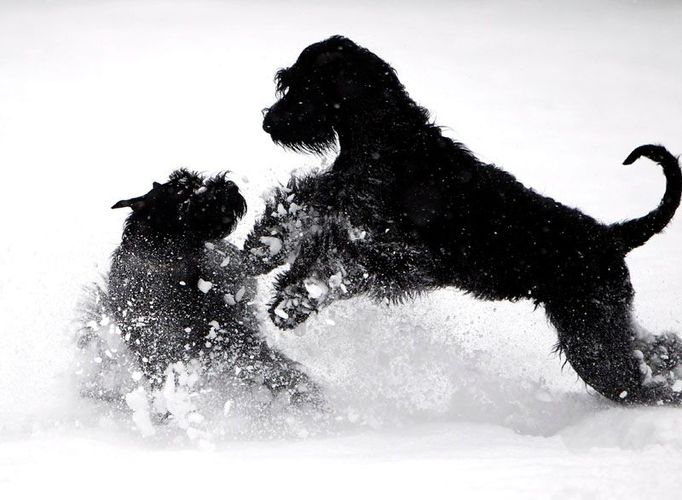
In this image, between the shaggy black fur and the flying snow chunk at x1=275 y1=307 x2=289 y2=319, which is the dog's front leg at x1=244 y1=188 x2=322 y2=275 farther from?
the flying snow chunk at x1=275 y1=307 x2=289 y2=319

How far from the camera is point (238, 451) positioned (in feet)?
9.48

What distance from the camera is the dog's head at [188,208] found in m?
3.36

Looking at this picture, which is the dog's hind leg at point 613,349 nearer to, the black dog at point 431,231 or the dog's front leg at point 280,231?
the black dog at point 431,231

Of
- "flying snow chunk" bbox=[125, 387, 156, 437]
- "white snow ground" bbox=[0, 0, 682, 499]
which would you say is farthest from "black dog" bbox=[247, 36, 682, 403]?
"flying snow chunk" bbox=[125, 387, 156, 437]

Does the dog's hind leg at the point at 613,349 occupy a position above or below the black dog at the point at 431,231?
below

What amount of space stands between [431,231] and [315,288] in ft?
2.01

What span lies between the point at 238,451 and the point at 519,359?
1.95 meters

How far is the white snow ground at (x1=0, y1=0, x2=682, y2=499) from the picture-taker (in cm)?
242

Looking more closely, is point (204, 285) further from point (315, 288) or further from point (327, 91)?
point (327, 91)

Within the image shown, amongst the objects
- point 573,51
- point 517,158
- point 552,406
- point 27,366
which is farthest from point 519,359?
point 573,51

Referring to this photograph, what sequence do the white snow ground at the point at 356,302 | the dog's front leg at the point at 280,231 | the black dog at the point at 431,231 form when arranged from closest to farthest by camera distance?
1. the white snow ground at the point at 356,302
2. the black dog at the point at 431,231
3. the dog's front leg at the point at 280,231

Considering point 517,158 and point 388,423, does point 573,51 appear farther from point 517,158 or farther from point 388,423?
point 388,423

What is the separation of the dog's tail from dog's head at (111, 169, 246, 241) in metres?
1.96

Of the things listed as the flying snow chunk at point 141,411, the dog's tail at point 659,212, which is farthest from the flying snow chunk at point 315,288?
the dog's tail at point 659,212
